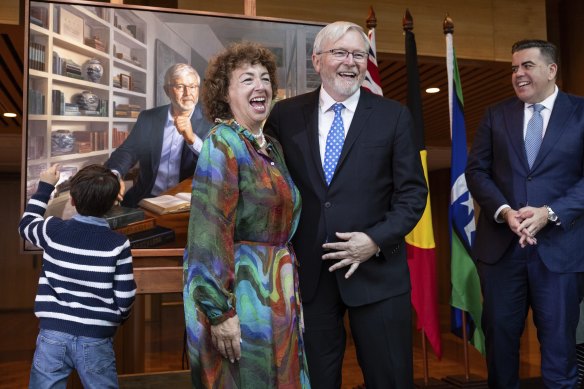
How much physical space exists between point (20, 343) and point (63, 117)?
199 inches

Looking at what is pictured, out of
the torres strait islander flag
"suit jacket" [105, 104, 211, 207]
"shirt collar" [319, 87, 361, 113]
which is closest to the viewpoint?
"shirt collar" [319, 87, 361, 113]

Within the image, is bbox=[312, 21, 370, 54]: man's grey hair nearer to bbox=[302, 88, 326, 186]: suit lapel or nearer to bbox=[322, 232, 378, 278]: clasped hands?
bbox=[302, 88, 326, 186]: suit lapel

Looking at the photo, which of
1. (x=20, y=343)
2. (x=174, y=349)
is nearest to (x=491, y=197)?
(x=174, y=349)

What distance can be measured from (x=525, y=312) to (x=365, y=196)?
1063mm

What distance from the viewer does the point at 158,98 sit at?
2.79 meters

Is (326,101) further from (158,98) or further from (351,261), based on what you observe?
(158,98)

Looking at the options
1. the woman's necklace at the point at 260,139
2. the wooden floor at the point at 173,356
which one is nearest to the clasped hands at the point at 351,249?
the woman's necklace at the point at 260,139

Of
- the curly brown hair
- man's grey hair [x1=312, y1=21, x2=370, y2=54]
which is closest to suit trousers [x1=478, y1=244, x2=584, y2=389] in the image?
man's grey hair [x1=312, y1=21, x2=370, y2=54]

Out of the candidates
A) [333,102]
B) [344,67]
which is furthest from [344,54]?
[333,102]

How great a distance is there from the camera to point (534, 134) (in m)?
2.45

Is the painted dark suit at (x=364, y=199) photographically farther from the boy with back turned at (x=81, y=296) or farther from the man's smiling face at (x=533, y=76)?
the man's smiling face at (x=533, y=76)

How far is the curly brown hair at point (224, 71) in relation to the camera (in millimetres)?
1698

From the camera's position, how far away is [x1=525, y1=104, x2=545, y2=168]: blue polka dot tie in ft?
7.97

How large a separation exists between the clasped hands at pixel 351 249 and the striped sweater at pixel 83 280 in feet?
2.71
